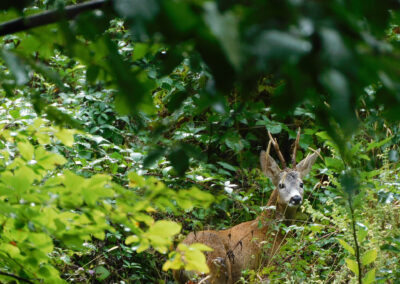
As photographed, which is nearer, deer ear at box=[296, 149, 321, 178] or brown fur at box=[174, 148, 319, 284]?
brown fur at box=[174, 148, 319, 284]

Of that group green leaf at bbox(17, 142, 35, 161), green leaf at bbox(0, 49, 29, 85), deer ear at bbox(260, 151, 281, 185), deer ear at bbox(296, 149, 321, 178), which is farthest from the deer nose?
green leaf at bbox(0, 49, 29, 85)

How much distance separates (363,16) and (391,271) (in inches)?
74.0

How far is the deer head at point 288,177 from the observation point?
18.3 feet

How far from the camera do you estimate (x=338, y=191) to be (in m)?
2.62

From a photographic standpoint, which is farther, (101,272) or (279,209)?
(279,209)

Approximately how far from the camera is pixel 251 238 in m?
5.19

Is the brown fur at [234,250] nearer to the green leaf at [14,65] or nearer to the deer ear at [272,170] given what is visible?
the deer ear at [272,170]

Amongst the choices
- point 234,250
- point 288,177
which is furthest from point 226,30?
point 288,177

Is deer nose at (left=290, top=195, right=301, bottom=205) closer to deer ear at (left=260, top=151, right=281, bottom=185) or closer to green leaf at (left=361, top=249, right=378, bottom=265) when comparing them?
deer ear at (left=260, top=151, right=281, bottom=185)

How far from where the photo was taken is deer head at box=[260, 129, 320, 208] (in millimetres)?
5586

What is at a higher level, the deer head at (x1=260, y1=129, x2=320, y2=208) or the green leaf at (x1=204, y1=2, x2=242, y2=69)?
the green leaf at (x1=204, y1=2, x2=242, y2=69)

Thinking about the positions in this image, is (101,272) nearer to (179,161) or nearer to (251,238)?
(251,238)

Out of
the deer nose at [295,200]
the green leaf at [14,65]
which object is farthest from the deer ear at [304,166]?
the green leaf at [14,65]

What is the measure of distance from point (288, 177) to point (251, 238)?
110 centimetres
